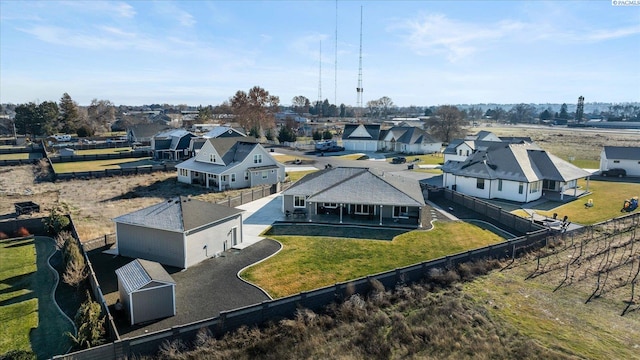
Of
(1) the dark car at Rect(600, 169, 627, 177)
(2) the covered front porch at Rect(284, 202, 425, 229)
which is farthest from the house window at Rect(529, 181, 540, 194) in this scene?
(1) the dark car at Rect(600, 169, 627, 177)

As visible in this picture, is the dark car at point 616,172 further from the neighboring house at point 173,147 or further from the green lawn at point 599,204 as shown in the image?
the neighboring house at point 173,147

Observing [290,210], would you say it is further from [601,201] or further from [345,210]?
[601,201]

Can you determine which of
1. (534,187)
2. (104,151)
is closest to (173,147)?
(104,151)

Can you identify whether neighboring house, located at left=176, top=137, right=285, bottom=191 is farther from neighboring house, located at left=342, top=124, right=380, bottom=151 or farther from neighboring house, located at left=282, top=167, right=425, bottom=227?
neighboring house, located at left=342, top=124, right=380, bottom=151

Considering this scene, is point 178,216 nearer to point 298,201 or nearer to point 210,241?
point 210,241

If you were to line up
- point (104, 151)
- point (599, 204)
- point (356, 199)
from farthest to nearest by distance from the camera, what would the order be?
1. point (104, 151)
2. point (599, 204)
3. point (356, 199)

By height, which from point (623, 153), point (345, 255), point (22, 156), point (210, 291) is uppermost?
point (623, 153)
